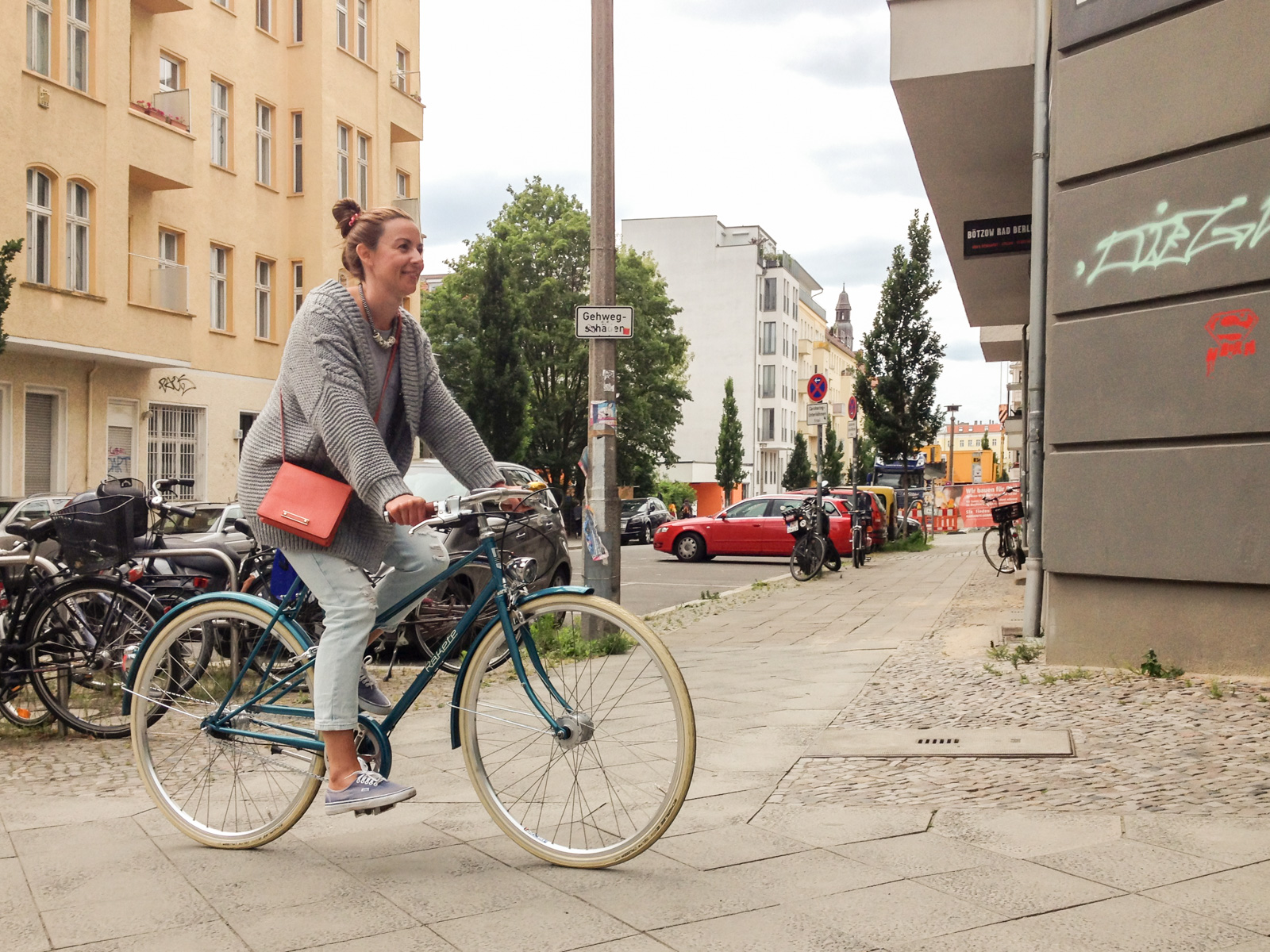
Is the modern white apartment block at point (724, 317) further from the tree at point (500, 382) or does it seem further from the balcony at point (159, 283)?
the balcony at point (159, 283)

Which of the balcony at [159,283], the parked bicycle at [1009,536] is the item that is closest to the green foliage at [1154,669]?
the parked bicycle at [1009,536]

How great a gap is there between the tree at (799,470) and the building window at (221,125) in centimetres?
6821

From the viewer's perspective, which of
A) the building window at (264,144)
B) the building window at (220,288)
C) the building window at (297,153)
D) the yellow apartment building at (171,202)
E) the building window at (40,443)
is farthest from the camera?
the building window at (297,153)

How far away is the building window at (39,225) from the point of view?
22.6 meters

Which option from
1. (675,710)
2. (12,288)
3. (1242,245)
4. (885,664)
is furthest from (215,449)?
(675,710)

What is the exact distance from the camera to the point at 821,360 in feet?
371

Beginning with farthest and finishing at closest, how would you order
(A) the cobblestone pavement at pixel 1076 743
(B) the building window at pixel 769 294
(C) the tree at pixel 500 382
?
1. (B) the building window at pixel 769 294
2. (C) the tree at pixel 500 382
3. (A) the cobblestone pavement at pixel 1076 743

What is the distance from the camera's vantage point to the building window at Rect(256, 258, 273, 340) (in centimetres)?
3081

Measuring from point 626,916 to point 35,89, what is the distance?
74.5ft

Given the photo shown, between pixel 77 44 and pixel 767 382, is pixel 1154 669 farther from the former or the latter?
pixel 767 382

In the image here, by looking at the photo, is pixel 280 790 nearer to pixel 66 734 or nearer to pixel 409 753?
pixel 409 753

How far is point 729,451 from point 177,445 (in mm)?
60398

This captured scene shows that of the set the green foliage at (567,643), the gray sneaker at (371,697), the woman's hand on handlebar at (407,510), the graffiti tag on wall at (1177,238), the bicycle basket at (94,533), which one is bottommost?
the gray sneaker at (371,697)

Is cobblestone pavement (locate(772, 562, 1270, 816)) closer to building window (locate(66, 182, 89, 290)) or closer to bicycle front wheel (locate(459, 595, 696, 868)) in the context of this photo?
bicycle front wheel (locate(459, 595, 696, 868))
